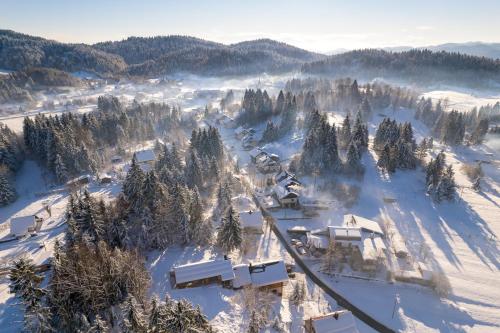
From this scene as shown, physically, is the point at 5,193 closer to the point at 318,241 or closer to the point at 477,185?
the point at 318,241

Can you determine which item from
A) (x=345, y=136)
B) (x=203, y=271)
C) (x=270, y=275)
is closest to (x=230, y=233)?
(x=203, y=271)

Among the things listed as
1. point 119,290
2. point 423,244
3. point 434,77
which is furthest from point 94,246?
point 434,77

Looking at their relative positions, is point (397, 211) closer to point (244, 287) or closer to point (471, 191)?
point (471, 191)

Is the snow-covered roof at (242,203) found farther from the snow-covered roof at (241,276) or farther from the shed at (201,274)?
the shed at (201,274)

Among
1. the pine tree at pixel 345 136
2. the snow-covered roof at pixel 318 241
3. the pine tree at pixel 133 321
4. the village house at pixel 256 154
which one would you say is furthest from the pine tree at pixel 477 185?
the pine tree at pixel 133 321

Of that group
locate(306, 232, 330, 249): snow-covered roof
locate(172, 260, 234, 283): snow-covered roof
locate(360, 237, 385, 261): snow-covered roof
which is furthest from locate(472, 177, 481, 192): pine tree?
locate(172, 260, 234, 283): snow-covered roof

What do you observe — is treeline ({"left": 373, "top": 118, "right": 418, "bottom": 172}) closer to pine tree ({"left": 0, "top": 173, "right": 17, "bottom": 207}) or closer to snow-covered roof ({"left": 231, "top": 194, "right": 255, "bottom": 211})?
snow-covered roof ({"left": 231, "top": 194, "right": 255, "bottom": 211})
